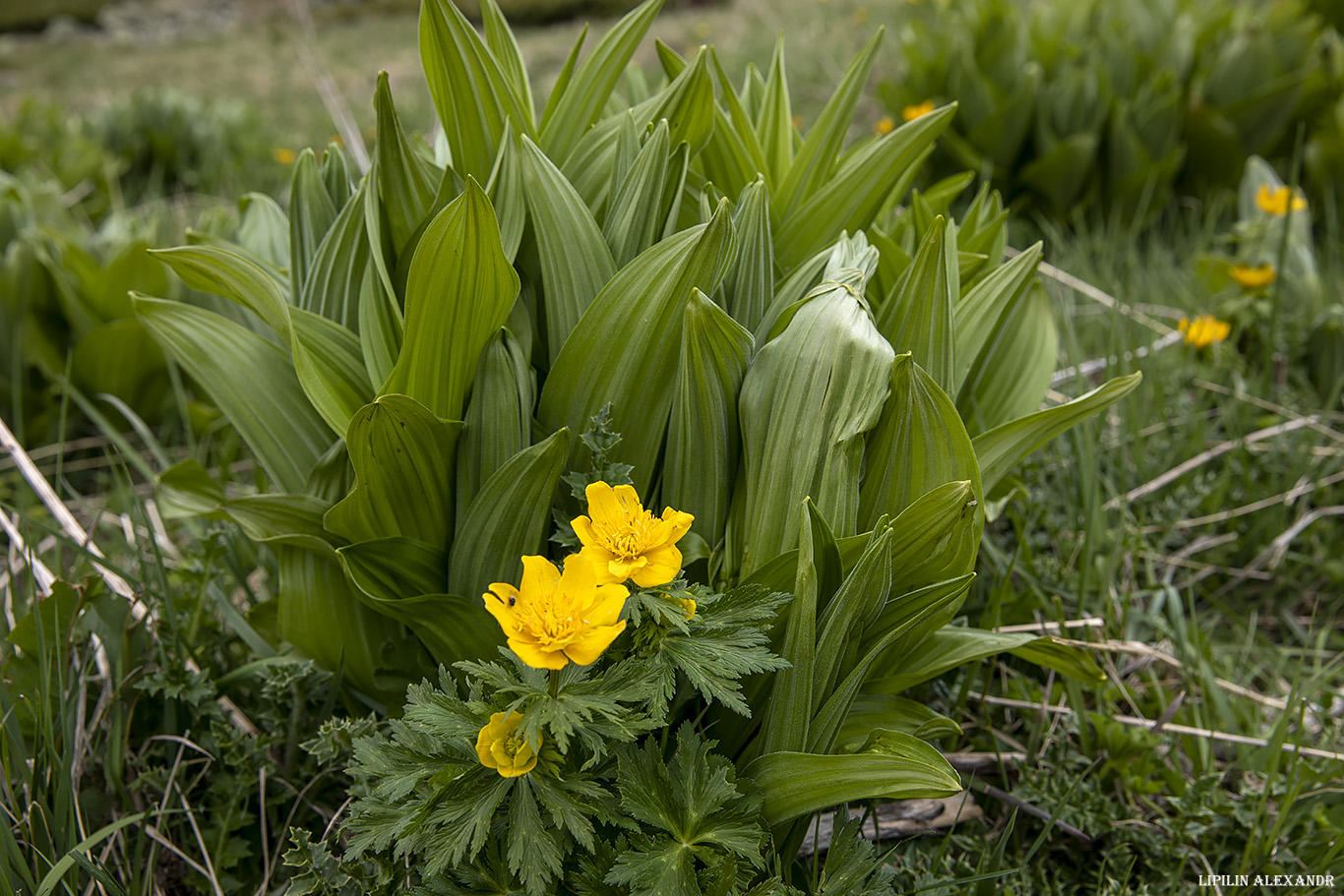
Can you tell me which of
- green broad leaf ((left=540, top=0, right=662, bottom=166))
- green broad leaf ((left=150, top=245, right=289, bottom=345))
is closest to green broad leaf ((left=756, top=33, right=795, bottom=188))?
green broad leaf ((left=540, top=0, right=662, bottom=166))

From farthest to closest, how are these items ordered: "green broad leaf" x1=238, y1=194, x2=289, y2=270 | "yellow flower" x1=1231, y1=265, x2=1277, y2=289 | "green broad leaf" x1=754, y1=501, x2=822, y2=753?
"yellow flower" x1=1231, y1=265, x2=1277, y2=289
"green broad leaf" x1=238, y1=194, x2=289, y2=270
"green broad leaf" x1=754, y1=501, x2=822, y2=753

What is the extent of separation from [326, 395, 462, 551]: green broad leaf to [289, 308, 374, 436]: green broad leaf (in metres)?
0.08

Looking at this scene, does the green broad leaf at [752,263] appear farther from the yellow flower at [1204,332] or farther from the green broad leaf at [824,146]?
the yellow flower at [1204,332]

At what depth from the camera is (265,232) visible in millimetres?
1945

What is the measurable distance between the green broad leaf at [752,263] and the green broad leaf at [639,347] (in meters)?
0.04

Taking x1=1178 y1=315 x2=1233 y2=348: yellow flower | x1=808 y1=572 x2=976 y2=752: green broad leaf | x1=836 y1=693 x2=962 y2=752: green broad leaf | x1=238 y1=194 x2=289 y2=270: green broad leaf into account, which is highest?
x1=238 y1=194 x2=289 y2=270: green broad leaf

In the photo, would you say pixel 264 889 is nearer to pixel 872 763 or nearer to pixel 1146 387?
pixel 872 763

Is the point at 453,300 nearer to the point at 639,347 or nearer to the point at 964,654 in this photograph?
the point at 639,347

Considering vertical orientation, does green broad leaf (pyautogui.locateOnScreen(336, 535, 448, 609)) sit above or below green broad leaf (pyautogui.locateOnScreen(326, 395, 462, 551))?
below

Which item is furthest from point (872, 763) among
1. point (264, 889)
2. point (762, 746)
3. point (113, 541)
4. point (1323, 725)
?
point (113, 541)

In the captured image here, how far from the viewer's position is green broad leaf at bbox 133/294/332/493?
1.45 m

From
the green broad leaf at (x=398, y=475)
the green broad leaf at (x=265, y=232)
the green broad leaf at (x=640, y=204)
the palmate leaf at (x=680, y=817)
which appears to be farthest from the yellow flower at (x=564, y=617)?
the green broad leaf at (x=265, y=232)

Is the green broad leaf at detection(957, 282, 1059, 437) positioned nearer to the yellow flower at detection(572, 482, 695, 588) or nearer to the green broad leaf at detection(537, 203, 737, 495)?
the green broad leaf at detection(537, 203, 737, 495)

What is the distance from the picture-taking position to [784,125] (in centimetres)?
178
